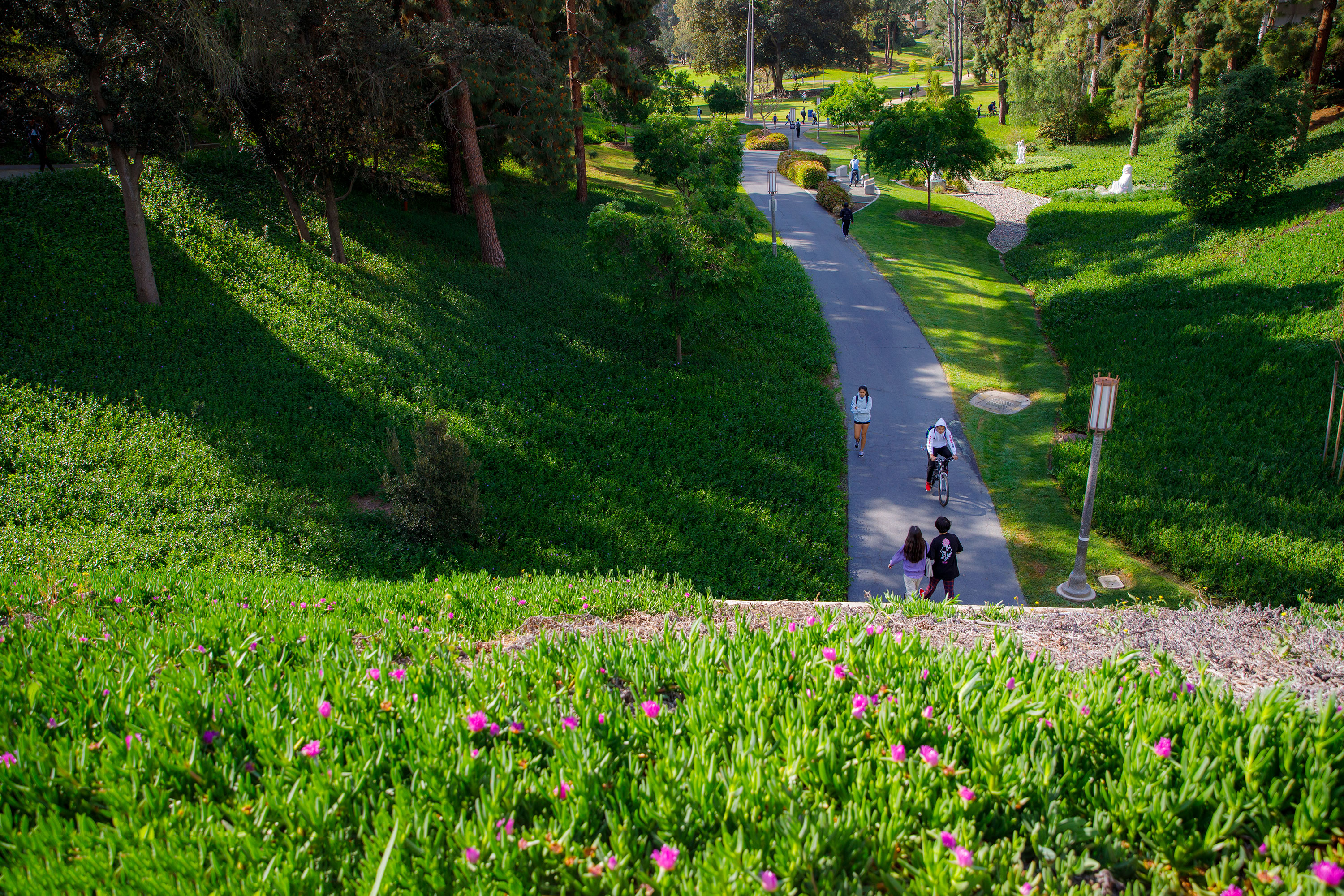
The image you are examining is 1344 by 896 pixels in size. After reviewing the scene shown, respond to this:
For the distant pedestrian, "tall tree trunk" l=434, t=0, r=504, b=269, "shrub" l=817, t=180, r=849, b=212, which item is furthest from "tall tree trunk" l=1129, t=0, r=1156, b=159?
"tall tree trunk" l=434, t=0, r=504, b=269

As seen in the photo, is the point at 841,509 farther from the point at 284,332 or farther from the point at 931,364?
the point at 284,332

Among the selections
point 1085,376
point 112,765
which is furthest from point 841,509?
point 112,765

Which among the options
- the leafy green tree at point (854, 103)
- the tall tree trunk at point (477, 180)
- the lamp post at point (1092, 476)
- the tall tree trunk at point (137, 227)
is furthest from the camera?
the leafy green tree at point (854, 103)

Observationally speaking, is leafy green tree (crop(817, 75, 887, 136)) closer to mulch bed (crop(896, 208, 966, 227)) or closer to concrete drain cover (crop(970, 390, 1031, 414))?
mulch bed (crop(896, 208, 966, 227))

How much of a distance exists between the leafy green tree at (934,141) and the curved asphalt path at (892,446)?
5563mm

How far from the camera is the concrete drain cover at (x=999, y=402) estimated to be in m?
14.7

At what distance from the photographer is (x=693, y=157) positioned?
22.8 meters

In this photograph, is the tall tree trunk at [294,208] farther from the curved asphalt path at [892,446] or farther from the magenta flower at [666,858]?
the magenta flower at [666,858]

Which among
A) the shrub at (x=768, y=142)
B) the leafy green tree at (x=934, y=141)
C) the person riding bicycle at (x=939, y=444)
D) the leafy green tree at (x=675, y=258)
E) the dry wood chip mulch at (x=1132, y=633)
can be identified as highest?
the shrub at (x=768, y=142)

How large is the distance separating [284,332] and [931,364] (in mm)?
13654

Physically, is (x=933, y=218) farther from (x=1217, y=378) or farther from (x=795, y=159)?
(x=1217, y=378)

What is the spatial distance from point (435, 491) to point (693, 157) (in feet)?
56.0

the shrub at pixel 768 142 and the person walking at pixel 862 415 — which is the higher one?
the shrub at pixel 768 142

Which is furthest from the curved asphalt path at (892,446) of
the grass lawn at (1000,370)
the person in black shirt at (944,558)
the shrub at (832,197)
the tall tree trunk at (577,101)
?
the tall tree trunk at (577,101)
